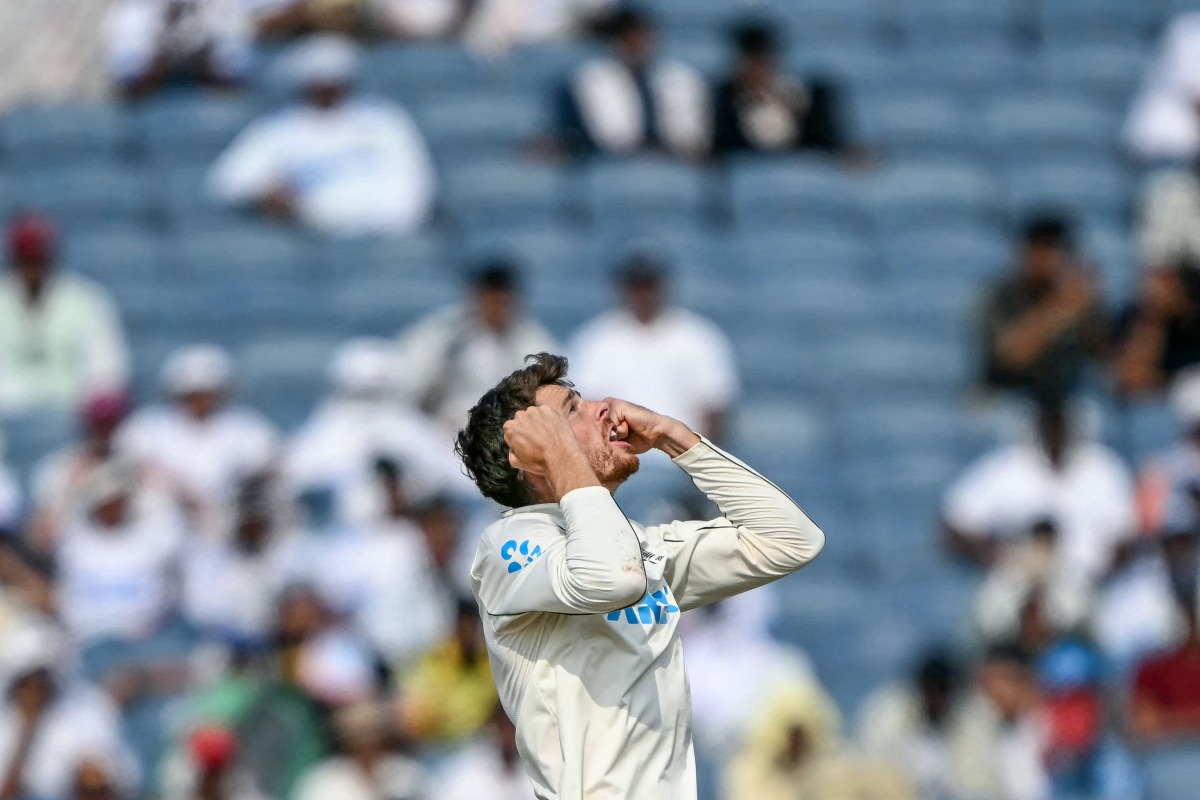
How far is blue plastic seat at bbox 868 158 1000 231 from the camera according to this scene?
32.0ft

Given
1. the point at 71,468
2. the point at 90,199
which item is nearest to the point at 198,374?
the point at 71,468

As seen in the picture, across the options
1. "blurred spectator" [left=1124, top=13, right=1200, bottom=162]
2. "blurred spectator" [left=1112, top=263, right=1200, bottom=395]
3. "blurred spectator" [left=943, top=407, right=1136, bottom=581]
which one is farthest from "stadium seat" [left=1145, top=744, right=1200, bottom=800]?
"blurred spectator" [left=1124, top=13, right=1200, bottom=162]

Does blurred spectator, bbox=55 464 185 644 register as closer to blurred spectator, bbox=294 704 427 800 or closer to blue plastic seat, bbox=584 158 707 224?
blurred spectator, bbox=294 704 427 800

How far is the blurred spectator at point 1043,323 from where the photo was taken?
8797mm

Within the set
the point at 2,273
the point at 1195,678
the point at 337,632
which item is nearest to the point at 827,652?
the point at 1195,678

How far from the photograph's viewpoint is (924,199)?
9773mm

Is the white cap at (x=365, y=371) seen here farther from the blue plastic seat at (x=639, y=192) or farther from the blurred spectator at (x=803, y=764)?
the blurred spectator at (x=803, y=764)

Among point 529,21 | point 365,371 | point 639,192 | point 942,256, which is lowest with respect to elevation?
point 365,371

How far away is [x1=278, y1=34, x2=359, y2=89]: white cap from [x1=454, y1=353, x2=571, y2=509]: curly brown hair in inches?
263

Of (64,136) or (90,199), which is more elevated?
(64,136)

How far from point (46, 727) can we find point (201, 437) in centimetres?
156

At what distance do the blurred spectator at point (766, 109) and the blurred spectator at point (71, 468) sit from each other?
3.25 meters

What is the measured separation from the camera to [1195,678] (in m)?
7.51

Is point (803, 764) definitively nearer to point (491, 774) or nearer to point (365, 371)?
point (491, 774)
